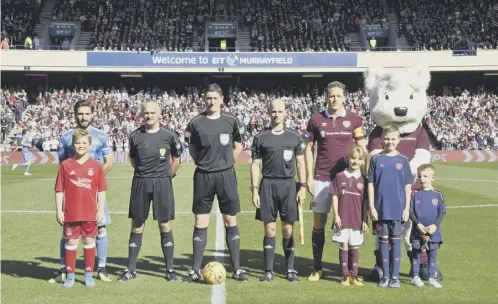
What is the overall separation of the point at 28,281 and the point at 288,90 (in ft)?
123

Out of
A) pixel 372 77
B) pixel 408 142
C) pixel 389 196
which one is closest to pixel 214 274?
pixel 389 196

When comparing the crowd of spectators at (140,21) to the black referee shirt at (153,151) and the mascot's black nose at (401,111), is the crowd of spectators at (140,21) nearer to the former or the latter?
the black referee shirt at (153,151)

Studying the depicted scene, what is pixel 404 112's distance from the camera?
795 cm

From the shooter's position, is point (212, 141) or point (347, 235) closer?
point (347, 235)

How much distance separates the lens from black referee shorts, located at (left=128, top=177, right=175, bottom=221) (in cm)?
768

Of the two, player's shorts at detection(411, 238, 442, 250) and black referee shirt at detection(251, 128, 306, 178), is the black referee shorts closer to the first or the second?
black referee shirt at detection(251, 128, 306, 178)

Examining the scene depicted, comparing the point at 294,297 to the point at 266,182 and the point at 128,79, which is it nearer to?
the point at 266,182

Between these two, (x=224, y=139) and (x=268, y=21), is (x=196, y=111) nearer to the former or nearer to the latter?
(x=268, y=21)

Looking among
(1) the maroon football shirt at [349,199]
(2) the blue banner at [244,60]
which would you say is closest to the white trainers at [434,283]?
(1) the maroon football shirt at [349,199]

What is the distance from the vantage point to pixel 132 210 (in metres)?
7.72

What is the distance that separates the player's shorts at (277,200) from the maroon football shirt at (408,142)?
115 centimetres

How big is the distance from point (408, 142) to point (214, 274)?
2822 millimetres

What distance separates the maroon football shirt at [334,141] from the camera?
25.1 feet

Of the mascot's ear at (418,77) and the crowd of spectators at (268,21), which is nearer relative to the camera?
the mascot's ear at (418,77)
